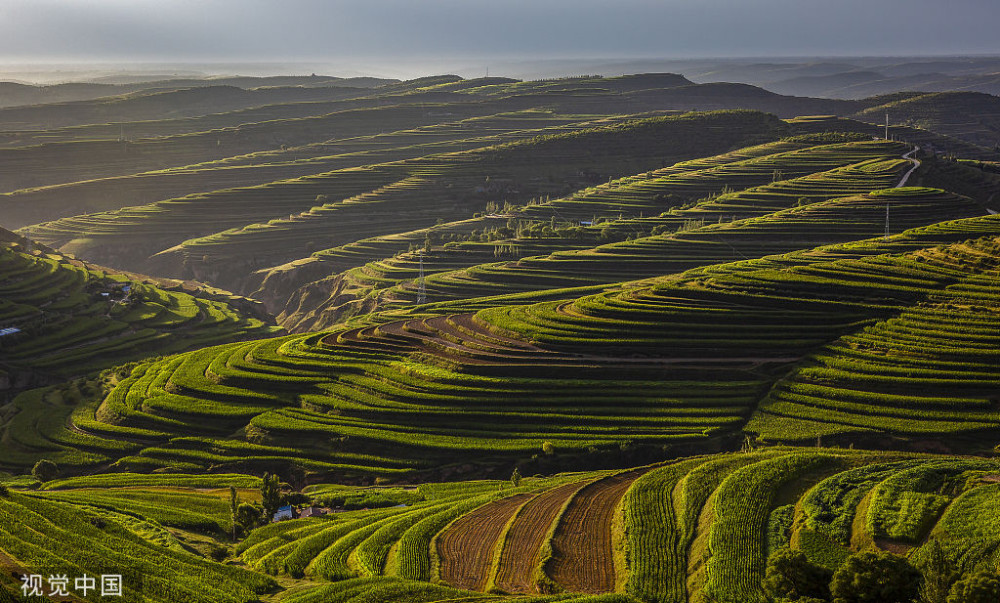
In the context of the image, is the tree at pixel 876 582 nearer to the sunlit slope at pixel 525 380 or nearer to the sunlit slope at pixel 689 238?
the sunlit slope at pixel 525 380

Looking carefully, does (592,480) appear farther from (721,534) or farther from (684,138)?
(684,138)

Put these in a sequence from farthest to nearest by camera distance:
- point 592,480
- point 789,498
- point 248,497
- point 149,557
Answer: point 248,497 → point 592,480 → point 789,498 → point 149,557

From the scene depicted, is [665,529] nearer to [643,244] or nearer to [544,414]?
[544,414]

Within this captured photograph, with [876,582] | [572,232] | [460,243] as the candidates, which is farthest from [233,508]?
[572,232]

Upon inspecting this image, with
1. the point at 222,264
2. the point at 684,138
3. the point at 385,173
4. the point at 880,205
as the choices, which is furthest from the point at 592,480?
the point at 684,138

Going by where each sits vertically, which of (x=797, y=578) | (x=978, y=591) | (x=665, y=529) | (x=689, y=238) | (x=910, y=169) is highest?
(x=910, y=169)

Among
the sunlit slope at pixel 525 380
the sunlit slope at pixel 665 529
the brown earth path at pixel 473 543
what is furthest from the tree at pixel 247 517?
the brown earth path at pixel 473 543

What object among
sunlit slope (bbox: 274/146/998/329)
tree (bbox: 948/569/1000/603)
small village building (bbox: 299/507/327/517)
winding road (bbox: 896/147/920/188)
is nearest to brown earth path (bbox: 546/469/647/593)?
tree (bbox: 948/569/1000/603)
